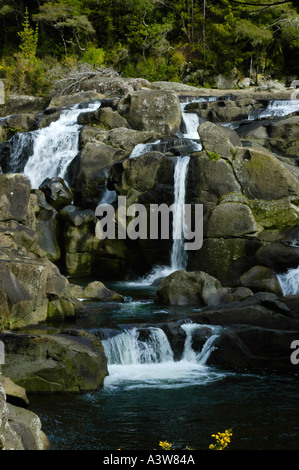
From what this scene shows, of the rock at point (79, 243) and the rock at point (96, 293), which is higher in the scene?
the rock at point (79, 243)

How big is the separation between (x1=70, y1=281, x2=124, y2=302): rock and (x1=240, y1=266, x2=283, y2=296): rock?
2.93m

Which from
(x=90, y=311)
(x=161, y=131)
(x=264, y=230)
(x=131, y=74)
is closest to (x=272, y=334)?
(x=90, y=311)

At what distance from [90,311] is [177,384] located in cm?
357

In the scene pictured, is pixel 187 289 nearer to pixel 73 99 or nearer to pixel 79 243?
pixel 79 243

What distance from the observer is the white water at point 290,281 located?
45.4 ft

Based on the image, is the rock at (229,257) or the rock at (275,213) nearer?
the rock at (229,257)

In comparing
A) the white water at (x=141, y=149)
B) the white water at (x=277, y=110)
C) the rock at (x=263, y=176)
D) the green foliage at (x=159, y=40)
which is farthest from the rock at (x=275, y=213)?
the green foliage at (x=159, y=40)

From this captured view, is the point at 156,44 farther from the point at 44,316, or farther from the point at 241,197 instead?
the point at 44,316

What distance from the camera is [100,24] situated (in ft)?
121

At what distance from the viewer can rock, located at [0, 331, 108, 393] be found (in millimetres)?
8609

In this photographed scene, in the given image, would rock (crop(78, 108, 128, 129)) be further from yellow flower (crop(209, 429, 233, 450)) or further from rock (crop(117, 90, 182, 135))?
yellow flower (crop(209, 429, 233, 450))

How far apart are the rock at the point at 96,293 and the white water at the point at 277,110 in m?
Answer: 11.1

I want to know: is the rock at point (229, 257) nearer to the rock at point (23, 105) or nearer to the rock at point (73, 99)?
the rock at point (73, 99)

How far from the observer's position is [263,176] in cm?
1587
